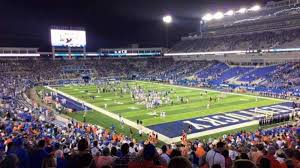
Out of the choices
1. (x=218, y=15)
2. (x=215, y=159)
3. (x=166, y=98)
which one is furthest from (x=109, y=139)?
(x=218, y=15)

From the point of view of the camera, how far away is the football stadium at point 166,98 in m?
6.89

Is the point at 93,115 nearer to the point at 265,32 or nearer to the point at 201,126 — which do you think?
the point at 201,126

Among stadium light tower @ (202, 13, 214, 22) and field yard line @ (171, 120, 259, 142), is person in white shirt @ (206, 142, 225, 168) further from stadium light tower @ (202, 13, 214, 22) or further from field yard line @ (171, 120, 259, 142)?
stadium light tower @ (202, 13, 214, 22)

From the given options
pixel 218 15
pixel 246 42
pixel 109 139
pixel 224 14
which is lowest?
pixel 109 139

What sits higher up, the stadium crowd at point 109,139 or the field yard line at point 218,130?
the stadium crowd at point 109,139

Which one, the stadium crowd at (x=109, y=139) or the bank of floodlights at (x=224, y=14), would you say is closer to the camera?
the stadium crowd at (x=109, y=139)

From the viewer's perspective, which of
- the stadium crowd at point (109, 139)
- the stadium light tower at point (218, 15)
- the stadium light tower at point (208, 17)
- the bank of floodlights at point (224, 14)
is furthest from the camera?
the stadium light tower at point (208, 17)

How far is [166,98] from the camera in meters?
38.0

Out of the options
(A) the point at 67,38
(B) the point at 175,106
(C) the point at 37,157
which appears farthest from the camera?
(A) the point at 67,38

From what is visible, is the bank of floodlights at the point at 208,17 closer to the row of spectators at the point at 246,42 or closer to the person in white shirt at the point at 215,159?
the row of spectators at the point at 246,42

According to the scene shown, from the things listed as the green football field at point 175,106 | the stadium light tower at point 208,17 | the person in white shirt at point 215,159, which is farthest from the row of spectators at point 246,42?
the person in white shirt at point 215,159

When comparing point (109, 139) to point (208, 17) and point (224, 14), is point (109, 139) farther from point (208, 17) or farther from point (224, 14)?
point (208, 17)

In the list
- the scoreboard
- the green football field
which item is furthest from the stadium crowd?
the scoreboard

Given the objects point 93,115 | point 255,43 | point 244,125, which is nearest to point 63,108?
point 93,115
